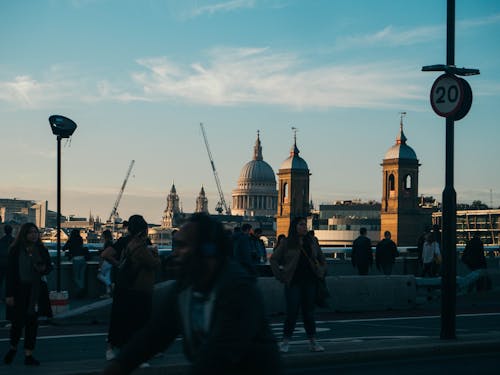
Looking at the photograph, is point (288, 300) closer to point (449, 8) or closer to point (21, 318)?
point (21, 318)

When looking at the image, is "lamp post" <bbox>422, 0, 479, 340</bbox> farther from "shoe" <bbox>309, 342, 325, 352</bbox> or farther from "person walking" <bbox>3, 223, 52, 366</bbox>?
"person walking" <bbox>3, 223, 52, 366</bbox>

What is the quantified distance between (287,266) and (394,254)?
16.4 meters

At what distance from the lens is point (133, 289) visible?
10953 mm

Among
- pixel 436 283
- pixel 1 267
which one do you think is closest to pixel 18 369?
pixel 1 267

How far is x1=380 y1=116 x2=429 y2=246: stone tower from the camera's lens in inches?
4596

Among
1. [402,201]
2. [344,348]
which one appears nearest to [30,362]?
[344,348]

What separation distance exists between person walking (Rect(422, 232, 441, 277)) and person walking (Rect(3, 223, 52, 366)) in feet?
52.1

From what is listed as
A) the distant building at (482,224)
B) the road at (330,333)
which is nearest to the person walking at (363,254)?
the road at (330,333)

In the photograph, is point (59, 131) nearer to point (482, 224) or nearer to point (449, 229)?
point (449, 229)

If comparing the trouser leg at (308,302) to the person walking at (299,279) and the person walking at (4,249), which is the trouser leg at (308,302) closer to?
the person walking at (299,279)

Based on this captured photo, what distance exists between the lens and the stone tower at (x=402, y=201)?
116750 mm

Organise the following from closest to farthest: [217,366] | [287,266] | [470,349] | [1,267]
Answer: [217,366] < [287,266] < [470,349] < [1,267]

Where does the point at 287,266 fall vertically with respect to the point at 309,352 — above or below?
above

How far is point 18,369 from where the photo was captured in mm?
11320
